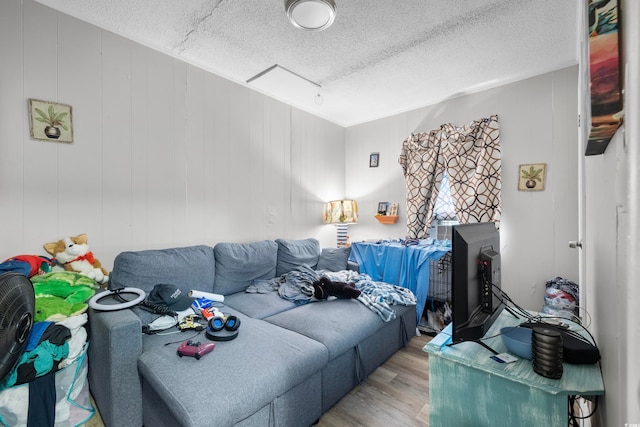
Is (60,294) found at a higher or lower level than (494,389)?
higher

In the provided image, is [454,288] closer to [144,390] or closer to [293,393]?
[293,393]

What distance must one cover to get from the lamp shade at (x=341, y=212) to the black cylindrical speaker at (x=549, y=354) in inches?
110

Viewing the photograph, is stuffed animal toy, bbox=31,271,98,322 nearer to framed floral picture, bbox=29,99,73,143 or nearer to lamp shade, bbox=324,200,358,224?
framed floral picture, bbox=29,99,73,143

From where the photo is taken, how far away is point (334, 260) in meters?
3.05

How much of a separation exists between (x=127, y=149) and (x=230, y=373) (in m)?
1.92

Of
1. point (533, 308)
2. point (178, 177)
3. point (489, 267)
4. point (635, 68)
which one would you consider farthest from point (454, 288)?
point (533, 308)

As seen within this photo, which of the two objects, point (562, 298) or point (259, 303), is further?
point (562, 298)

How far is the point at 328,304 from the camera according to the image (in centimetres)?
215

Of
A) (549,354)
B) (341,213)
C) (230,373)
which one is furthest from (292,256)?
(549,354)

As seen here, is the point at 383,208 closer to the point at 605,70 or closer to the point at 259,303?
the point at 259,303

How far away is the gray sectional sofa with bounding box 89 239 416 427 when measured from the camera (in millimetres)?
1151

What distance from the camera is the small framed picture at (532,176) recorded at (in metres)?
2.67

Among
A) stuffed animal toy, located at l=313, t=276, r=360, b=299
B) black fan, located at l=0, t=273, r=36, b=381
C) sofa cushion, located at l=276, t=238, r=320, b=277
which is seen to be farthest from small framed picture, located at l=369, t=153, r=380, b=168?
black fan, located at l=0, t=273, r=36, b=381

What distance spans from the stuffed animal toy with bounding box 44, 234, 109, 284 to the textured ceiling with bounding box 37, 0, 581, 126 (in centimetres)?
160
